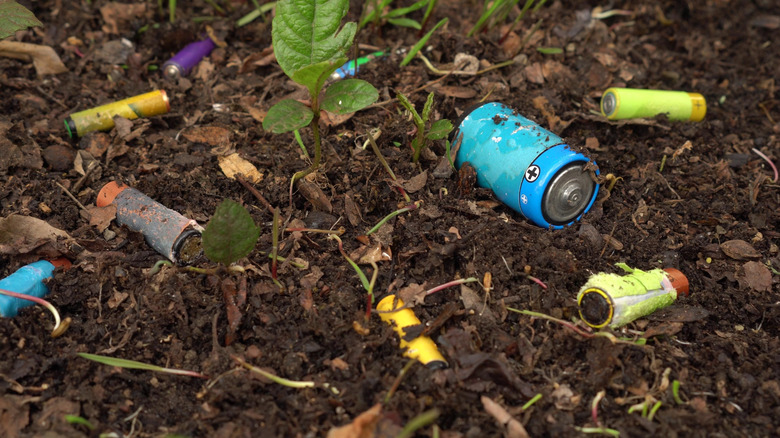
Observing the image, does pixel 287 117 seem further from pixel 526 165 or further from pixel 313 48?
pixel 526 165

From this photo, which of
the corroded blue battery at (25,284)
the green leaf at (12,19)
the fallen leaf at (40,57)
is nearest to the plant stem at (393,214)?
the corroded blue battery at (25,284)

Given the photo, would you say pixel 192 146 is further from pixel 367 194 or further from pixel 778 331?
pixel 778 331

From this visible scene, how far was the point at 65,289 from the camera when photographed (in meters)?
2.16

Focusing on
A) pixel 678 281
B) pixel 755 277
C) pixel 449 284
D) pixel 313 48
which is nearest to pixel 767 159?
pixel 755 277

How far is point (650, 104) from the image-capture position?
9.92ft

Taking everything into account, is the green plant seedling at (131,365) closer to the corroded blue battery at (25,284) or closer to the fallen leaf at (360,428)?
the corroded blue battery at (25,284)

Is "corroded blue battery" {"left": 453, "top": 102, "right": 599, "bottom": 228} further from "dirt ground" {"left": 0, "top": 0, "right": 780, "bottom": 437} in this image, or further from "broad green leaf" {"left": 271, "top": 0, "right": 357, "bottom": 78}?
"broad green leaf" {"left": 271, "top": 0, "right": 357, "bottom": 78}

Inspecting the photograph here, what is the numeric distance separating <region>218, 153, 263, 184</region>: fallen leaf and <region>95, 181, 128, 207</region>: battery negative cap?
1.41 feet

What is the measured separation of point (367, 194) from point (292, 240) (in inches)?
15.8

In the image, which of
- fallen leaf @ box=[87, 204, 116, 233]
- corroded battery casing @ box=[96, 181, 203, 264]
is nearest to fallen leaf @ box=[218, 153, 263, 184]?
corroded battery casing @ box=[96, 181, 203, 264]

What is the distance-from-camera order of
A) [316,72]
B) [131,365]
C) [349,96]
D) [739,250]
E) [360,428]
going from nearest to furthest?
[360,428], [131,365], [316,72], [349,96], [739,250]

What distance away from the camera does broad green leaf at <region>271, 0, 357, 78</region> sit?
7.08ft

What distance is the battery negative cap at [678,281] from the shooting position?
227 cm

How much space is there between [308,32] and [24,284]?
1354 millimetres
